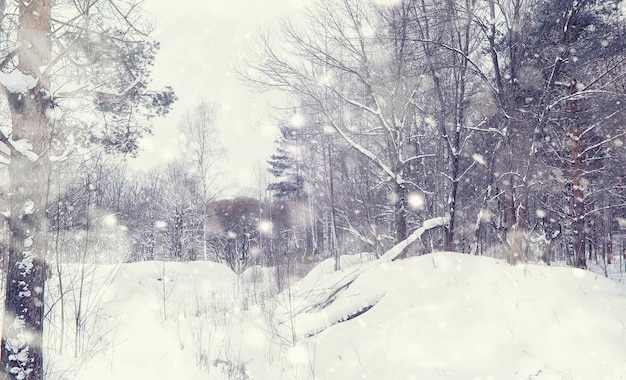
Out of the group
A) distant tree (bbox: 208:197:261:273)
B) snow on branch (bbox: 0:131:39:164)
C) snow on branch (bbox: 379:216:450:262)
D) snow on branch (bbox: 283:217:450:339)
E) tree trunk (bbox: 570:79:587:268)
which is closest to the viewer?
→ snow on branch (bbox: 0:131:39:164)

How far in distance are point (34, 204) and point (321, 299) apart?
413 cm

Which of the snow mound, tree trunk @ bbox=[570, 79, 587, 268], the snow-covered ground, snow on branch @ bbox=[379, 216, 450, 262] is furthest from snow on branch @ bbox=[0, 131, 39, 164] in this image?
tree trunk @ bbox=[570, 79, 587, 268]

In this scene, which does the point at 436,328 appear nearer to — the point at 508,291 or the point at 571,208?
the point at 508,291

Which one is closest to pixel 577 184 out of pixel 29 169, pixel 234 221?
pixel 29 169

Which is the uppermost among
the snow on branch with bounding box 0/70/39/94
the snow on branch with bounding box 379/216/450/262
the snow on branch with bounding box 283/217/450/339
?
the snow on branch with bounding box 0/70/39/94

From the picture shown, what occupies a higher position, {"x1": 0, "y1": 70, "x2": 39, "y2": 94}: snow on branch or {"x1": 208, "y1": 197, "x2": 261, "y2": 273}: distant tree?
{"x1": 0, "y1": 70, "x2": 39, "y2": 94}: snow on branch

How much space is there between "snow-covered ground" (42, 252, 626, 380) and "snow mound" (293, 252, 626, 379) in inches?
0.5

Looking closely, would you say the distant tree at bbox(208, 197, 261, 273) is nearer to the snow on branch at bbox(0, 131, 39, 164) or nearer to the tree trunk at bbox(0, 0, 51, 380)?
the tree trunk at bbox(0, 0, 51, 380)

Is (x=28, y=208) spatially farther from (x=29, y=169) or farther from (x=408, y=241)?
(x=408, y=241)

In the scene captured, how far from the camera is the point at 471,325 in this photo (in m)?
3.96

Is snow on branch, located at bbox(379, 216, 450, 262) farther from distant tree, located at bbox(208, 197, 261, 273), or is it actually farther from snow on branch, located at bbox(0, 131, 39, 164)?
distant tree, located at bbox(208, 197, 261, 273)

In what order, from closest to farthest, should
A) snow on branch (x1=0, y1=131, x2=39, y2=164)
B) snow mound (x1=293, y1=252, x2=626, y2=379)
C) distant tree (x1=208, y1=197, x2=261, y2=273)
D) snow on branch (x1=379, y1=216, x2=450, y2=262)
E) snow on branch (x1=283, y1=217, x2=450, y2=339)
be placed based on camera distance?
snow mound (x1=293, y1=252, x2=626, y2=379)
snow on branch (x1=0, y1=131, x2=39, y2=164)
snow on branch (x1=283, y1=217, x2=450, y2=339)
snow on branch (x1=379, y1=216, x2=450, y2=262)
distant tree (x1=208, y1=197, x2=261, y2=273)

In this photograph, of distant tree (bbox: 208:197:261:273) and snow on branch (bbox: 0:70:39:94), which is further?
distant tree (bbox: 208:197:261:273)

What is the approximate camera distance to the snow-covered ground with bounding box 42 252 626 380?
11.1 ft
